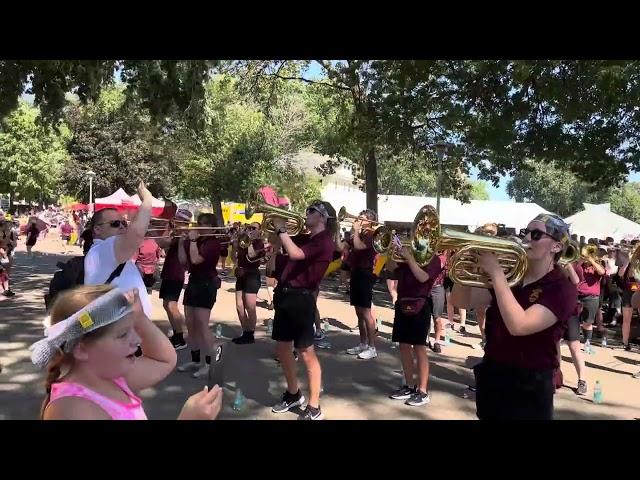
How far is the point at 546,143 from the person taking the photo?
41.0 ft

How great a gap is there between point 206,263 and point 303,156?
27759mm

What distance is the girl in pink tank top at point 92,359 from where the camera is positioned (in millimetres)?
1754

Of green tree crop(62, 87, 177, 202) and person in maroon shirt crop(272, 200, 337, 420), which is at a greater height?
green tree crop(62, 87, 177, 202)

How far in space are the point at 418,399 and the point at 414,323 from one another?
27.4 inches

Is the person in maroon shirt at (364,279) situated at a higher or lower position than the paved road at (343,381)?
higher

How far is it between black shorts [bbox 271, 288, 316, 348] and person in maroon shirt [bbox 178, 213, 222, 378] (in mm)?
1236

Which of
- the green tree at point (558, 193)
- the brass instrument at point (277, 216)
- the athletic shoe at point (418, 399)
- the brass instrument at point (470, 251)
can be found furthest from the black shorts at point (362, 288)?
the green tree at point (558, 193)

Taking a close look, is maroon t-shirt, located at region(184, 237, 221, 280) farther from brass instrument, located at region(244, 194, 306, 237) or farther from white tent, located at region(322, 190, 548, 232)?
white tent, located at region(322, 190, 548, 232)

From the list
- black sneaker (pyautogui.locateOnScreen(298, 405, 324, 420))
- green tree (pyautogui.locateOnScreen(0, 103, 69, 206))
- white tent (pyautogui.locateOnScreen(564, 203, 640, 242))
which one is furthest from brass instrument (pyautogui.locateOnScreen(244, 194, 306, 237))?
green tree (pyautogui.locateOnScreen(0, 103, 69, 206))

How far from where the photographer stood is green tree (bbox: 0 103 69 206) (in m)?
41.7

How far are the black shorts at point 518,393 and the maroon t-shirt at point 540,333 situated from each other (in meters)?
0.04

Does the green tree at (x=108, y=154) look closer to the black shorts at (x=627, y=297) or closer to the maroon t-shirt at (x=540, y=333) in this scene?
the black shorts at (x=627, y=297)
